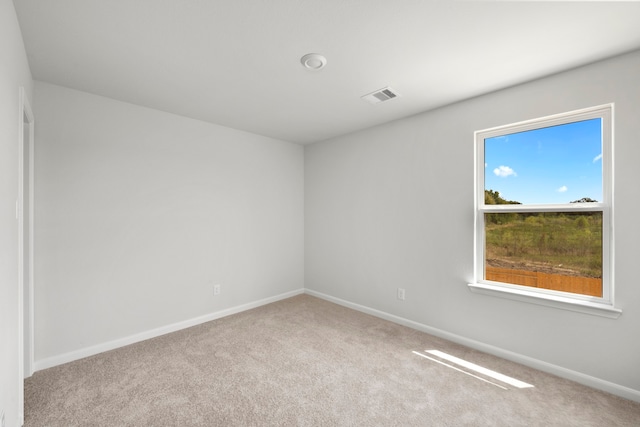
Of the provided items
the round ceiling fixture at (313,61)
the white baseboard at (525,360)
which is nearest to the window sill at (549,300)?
the white baseboard at (525,360)

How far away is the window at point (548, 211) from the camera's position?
6.98ft

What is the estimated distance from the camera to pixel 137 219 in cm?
282

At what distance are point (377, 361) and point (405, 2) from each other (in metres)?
2.66

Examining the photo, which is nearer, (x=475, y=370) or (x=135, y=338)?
(x=475, y=370)

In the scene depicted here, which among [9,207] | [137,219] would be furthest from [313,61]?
[137,219]

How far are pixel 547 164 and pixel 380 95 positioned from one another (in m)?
1.60

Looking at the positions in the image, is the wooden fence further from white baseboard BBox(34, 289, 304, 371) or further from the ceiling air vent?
white baseboard BBox(34, 289, 304, 371)

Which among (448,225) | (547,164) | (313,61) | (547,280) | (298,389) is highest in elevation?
(313,61)

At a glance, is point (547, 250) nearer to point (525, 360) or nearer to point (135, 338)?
point (525, 360)

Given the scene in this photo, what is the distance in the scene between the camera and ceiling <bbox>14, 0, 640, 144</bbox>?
60.8 inches

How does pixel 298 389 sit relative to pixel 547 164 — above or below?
below

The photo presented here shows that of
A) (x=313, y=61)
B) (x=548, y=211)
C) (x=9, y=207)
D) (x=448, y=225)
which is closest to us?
(x=9, y=207)

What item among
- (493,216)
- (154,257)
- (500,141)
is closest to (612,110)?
(500,141)

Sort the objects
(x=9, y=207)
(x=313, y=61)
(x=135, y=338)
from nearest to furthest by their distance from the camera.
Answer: (x=9, y=207), (x=313, y=61), (x=135, y=338)
